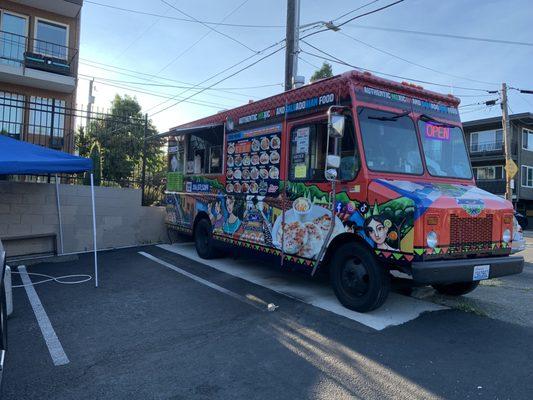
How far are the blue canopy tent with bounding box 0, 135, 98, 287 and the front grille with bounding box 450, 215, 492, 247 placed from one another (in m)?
5.25

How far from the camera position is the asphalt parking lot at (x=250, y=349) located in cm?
344

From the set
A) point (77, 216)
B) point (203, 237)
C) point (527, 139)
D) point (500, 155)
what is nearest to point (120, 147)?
point (77, 216)

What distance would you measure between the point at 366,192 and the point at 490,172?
3318cm

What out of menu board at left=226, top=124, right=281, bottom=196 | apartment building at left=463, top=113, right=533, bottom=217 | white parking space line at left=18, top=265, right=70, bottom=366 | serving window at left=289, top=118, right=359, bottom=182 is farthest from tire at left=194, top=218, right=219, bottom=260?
apartment building at left=463, top=113, right=533, bottom=217

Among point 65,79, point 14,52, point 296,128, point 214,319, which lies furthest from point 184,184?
point 14,52

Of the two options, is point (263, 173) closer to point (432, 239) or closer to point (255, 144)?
point (255, 144)

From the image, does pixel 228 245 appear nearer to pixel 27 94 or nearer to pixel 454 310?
pixel 454 310

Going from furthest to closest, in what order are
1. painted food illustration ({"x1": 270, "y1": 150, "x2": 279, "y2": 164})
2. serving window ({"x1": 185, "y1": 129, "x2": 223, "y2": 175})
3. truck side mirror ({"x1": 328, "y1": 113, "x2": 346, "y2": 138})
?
1. serving window ({"x1": 185, "y1": 129, "x2": 223, "y2": 175})
2. painted food illustration ({"x1": 270, "y1": 150, "x2": 279, "y2": 164})
3. truck side mirror ({"x1": 328, "y1": 113, "x2": 346, "y2": 138})

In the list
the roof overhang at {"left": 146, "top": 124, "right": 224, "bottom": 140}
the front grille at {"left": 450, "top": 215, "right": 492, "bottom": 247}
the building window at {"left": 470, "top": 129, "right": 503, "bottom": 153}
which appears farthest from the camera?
the building window at {"left": 470, "top": 129, "right": 503, "bottom": 153}

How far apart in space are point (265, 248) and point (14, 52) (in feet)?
44.1

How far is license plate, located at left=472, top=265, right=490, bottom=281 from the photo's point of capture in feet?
15.7

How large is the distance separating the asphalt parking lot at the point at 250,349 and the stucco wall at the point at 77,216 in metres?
3.20

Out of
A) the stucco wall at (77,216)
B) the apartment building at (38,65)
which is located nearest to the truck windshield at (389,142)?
the stucco wall at (77,216)

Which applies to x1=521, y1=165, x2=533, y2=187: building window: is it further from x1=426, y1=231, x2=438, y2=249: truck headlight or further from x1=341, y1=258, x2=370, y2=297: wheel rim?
x1=426, y1=231, x2=438, y2=249: truck headlight
